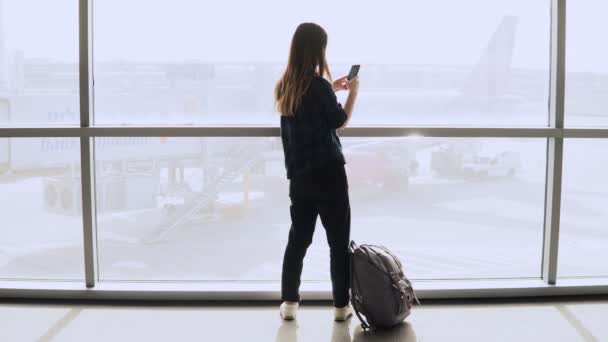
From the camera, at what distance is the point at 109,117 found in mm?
2936

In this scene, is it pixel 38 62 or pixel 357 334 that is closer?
pixel 357 334

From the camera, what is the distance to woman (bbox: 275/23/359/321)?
2352 millimetres

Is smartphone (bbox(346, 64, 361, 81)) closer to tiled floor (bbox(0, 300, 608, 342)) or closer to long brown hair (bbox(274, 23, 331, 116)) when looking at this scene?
long brown hair (bbox(274, 23, 331, 116))

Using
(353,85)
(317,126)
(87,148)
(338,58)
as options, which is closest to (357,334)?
(317,126)

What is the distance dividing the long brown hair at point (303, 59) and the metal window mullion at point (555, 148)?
138 centimetres

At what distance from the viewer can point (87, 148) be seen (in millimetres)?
2793

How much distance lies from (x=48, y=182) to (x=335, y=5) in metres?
1.93

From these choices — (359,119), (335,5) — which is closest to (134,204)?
(359,119)

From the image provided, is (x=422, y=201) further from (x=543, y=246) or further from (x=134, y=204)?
(x=134, y=204)

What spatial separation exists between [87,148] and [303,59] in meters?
1.29

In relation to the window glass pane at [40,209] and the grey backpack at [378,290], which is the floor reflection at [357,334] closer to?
the grey backpack at [378,290]

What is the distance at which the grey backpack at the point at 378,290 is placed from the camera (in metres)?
2.43

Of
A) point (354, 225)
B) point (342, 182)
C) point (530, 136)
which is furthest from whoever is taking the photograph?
point (354, 225)

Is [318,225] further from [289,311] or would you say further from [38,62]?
[38,62]
